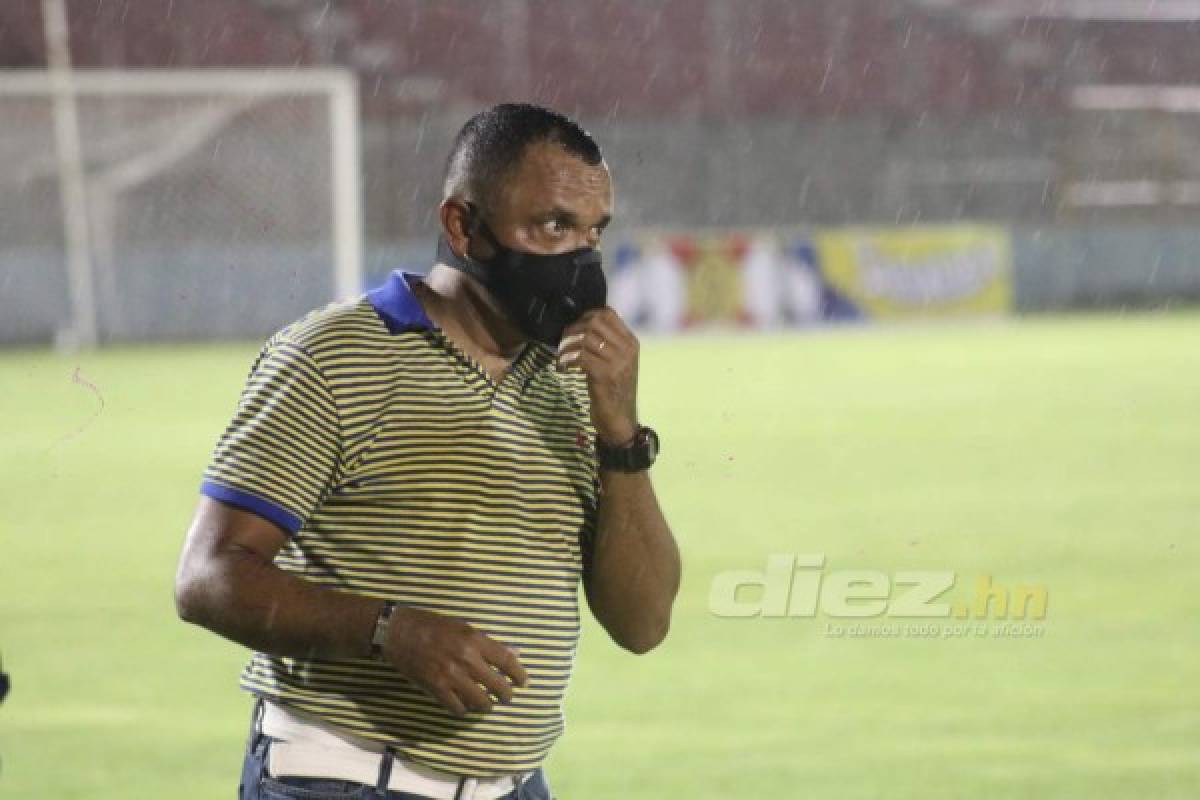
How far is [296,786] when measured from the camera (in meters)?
2.90

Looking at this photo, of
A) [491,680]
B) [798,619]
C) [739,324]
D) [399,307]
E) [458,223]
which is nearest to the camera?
[491,680]

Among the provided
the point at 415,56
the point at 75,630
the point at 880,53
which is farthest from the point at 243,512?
the point at 880,53

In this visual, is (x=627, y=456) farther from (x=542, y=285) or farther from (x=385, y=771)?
(x=385, y=771)

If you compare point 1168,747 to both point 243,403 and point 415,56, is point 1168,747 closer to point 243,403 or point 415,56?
point 243,403

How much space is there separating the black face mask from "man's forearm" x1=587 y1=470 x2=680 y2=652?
0.23m

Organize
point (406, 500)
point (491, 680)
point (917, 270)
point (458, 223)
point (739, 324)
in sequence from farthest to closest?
point (917, 270) < point (739, 324) < point (458, 223) < point (406, 500) < point (491, 680)

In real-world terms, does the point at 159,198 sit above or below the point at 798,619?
below

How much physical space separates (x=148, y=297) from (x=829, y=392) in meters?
8.66

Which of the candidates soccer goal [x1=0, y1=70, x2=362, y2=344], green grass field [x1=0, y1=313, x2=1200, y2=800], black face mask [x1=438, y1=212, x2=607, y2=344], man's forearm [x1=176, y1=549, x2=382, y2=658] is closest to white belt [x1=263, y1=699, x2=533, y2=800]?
man's forearm [x1=176, y1=549, x2=382, y2=658]

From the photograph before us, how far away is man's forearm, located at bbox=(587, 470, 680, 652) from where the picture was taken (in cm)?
299

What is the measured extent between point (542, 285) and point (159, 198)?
21.0m

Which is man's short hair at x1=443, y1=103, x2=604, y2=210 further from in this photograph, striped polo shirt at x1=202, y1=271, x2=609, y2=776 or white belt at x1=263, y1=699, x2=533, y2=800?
white belt at x1=263, y1=699, x2=533, y2=800

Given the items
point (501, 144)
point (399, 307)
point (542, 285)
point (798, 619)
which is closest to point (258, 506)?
point (399, 307)

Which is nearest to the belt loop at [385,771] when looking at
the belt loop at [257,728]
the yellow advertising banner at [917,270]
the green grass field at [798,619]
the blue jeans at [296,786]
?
the blue jeans at [296,786]
